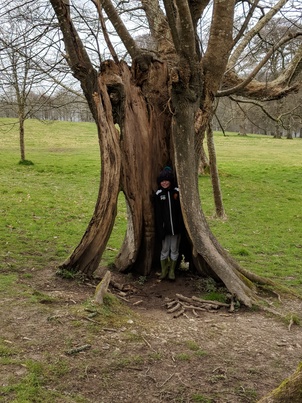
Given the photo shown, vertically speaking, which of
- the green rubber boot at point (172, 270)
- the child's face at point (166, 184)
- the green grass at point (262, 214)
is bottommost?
the green grass at point (262, 214)

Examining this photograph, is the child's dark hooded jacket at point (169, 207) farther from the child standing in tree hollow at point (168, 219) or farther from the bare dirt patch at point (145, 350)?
the bare dirt patch at point (145, 350)

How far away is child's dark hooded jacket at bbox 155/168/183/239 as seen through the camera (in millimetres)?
7789

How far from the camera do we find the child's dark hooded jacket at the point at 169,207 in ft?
25.6

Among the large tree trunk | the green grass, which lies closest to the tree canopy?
the large tree trunk

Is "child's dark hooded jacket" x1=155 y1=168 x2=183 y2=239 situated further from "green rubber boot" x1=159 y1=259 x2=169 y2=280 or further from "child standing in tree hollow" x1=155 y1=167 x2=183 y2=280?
"green rubber boot" x1=159 y1=259 x2=169 y2=280

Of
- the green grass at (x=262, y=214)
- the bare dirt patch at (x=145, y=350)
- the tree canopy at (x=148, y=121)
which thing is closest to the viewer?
the bare dirt patch at (x=145, y=350)

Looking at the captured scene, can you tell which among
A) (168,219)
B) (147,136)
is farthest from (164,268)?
(147,136)

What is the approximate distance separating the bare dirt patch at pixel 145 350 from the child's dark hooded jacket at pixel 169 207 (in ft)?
5.00

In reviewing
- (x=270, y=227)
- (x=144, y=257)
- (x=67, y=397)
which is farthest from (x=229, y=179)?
(x=67, y=397)

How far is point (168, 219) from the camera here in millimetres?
7820

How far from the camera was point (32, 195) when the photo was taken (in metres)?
16.2

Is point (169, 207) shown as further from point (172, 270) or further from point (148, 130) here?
point (148, 130)

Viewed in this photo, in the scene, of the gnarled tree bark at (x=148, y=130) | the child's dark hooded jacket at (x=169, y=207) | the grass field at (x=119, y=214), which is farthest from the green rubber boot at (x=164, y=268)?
the grass field at (x=119, y=214)

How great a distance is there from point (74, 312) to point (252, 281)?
11.3 ft
